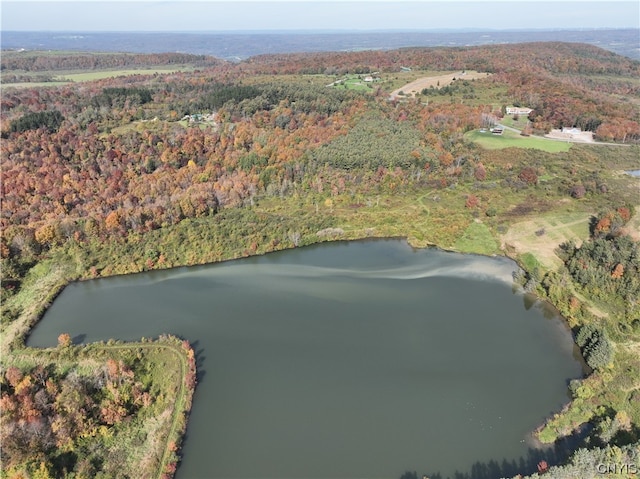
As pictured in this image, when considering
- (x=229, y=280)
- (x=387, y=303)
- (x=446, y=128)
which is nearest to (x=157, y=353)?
(x=229, y=280)

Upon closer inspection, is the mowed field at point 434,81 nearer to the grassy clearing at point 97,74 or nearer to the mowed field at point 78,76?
the grassy clearing at point 97,74

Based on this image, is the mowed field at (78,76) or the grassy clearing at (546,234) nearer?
the grassy clearing at (546,234)

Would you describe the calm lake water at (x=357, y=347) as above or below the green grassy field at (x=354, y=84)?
below

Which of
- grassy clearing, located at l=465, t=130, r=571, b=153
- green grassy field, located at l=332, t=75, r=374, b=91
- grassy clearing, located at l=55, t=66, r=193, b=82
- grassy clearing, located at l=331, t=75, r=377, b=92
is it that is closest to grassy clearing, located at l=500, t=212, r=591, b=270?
grassy clearing, located at l=465, t=130, r=571, b=153

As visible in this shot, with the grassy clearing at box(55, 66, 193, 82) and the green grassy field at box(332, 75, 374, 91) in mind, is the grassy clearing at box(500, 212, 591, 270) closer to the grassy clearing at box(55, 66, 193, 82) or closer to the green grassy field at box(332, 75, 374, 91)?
the green grassy field at box(332, 75, 374, 91)

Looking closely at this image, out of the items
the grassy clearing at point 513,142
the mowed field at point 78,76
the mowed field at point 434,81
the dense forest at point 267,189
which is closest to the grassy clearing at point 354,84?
the dense forest at point 267,189

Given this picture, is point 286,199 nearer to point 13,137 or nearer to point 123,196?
point 123,196

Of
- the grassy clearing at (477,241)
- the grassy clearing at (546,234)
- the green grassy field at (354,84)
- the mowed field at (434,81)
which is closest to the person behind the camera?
the grassy clearing at (546,234)
